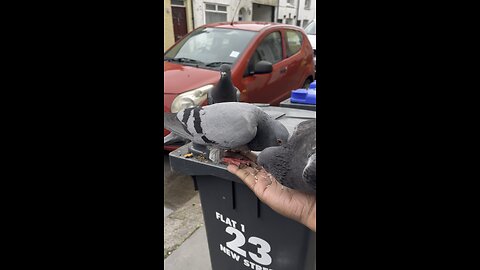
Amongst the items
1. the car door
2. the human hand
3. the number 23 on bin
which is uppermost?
the car door

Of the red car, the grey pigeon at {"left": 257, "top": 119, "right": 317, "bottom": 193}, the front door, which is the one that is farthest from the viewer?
the red car

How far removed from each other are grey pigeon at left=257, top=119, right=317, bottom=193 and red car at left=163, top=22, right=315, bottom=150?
2002 mm

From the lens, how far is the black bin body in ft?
3.96

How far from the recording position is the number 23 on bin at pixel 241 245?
1291mm

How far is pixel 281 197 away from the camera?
94 centimetres

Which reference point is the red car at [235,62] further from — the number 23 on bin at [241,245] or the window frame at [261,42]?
the number 23 on bin at [241,245]

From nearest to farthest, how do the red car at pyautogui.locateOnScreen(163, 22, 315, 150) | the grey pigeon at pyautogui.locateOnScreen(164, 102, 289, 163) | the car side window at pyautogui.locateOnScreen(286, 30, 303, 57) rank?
the grey pigeon at pyautogui.locateOnScreen(164, 102, 289, 163)
the red car at pyautogui.locateOnScreen(163, 22, 315, 150)
the car side window at pyautogui.locateOnScreen(286, 30, 303, 57)

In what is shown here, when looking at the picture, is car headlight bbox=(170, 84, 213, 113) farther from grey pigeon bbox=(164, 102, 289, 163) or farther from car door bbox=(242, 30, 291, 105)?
grey pigeon bbox=(164, 102, 289, 163)

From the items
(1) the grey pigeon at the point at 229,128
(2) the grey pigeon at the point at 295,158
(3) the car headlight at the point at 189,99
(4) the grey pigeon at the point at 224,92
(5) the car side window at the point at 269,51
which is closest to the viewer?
(2) the grey pigeon at the point at 295,158

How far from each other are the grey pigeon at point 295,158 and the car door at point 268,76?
243cm

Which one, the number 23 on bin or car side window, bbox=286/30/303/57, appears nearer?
the number 23 on bin

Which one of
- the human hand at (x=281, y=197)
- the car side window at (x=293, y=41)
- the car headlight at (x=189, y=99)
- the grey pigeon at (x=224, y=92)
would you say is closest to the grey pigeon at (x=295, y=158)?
the human hand at (x=281, y=197)

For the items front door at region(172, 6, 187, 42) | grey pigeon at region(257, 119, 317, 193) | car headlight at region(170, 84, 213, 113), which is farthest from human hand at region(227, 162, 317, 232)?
car headlight at region(170, 84, 213, 113)
